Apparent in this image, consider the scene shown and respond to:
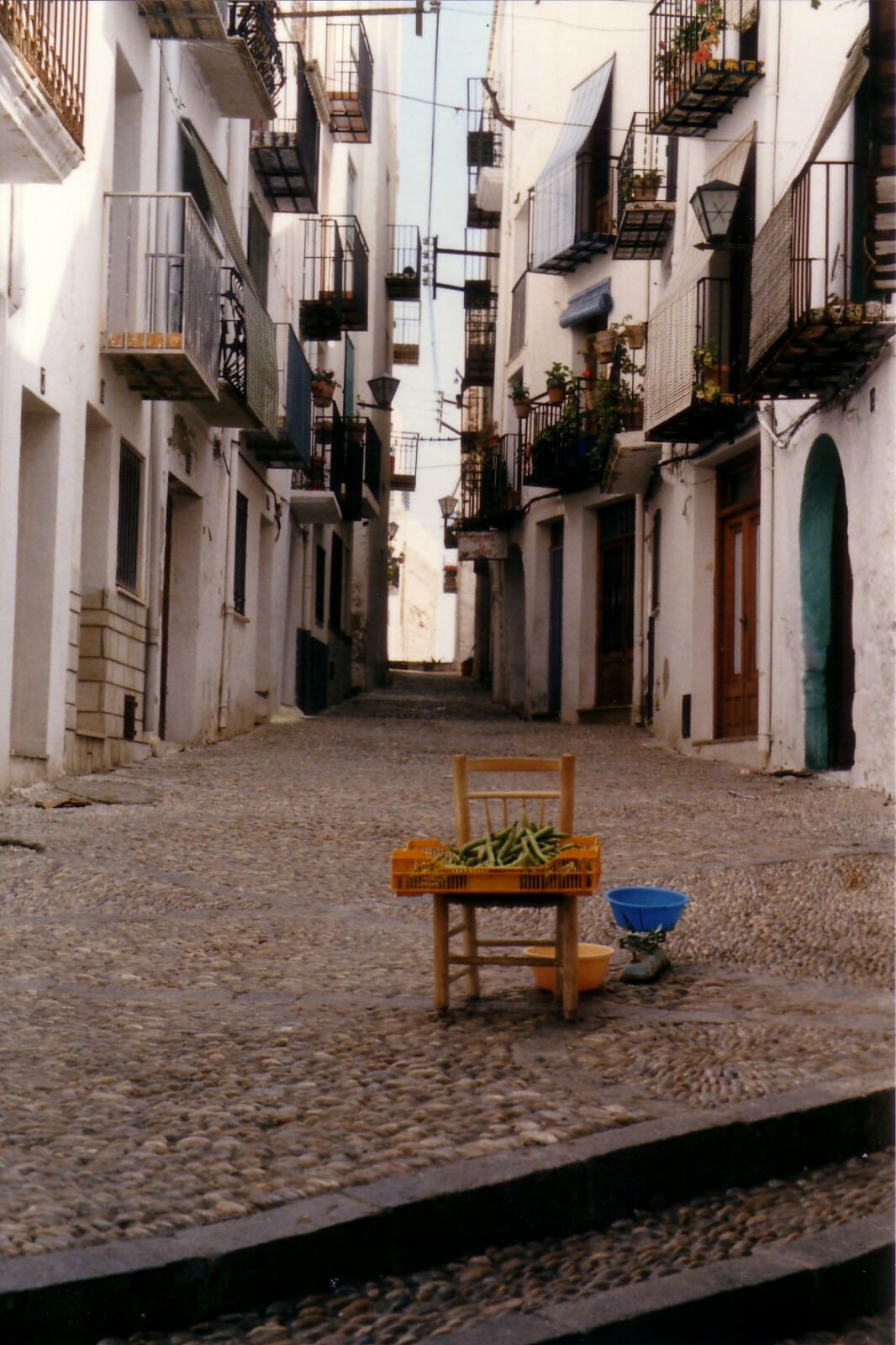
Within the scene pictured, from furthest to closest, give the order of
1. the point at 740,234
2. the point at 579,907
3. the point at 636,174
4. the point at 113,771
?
1. the point at 636,174
2. the point at 740,234
3. the point at 113,771
4. the point at 579,907

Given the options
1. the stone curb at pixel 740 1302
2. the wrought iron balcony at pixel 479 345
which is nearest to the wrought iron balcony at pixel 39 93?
the stone curb at pixel 740 1302

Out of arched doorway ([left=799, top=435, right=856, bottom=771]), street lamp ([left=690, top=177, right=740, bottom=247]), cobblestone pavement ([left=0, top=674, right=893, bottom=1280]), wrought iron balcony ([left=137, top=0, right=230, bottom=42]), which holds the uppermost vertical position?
wrought iron balcony ([left=137, top=0, right=230, bottom=42])

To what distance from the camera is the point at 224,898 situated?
7621 millimetres

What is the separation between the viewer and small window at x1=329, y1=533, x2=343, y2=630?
91.8 feet

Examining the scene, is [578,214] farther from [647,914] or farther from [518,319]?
[647,914]

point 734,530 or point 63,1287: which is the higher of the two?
point 734,530

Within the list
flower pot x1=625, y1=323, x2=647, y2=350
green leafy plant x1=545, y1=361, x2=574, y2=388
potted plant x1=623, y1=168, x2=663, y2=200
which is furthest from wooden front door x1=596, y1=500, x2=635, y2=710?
potted plant x1=623, y1=168, x2=663, y2=200

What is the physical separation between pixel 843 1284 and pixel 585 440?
1949 centimetres

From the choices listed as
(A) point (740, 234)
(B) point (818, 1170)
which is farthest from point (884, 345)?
(B) point (818, 1170)

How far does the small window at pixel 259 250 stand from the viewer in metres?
18.8

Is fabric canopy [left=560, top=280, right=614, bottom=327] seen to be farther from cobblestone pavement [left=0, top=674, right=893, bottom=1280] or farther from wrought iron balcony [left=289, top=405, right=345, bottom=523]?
cobblestone pavement [left=0, top=674, right=893, bottom=1280]

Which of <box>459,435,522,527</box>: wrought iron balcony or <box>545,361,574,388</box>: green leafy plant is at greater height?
<box>545,361,574,388</box>: green leafy plant

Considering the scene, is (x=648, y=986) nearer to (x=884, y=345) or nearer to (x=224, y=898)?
(x=224, y=898)

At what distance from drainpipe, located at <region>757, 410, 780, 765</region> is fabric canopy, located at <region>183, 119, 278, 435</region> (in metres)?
5.26
